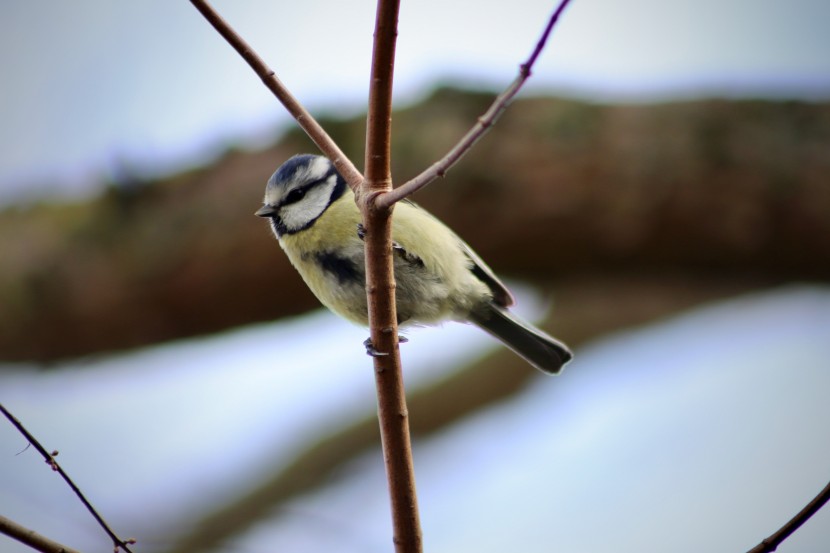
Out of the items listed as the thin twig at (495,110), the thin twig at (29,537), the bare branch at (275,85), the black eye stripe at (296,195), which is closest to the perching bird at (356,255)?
the black eye stripe at (296,195)

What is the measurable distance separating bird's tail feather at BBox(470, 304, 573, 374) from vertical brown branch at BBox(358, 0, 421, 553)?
0.91 metres

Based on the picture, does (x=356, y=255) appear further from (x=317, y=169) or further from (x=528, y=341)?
(x=528, y=341)

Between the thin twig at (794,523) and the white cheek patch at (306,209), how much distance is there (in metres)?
1.08

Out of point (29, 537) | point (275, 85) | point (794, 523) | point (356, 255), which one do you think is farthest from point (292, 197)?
point (794, 523)

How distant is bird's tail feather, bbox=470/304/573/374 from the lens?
1.96 metres

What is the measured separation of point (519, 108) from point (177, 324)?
126 cm

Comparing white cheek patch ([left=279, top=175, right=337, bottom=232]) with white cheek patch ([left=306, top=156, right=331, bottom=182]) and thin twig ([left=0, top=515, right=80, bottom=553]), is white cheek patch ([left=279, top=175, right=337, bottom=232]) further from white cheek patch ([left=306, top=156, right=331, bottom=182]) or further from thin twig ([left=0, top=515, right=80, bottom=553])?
thin twig ([left=0, top=515, right=80, bottom=553])

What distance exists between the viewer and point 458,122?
2547 millimetres

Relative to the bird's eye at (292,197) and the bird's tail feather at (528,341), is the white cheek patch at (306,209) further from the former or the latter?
the bird's tail feather at (528,341)

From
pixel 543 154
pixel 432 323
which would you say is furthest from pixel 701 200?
pixel 432 323

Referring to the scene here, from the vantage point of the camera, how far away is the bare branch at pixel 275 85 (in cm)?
98

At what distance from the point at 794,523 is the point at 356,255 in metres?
0.94

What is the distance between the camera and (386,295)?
3.47ft

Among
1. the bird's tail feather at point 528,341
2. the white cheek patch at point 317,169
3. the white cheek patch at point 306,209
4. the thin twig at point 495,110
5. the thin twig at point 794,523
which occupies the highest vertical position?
the white cheek patch at point 317,169
